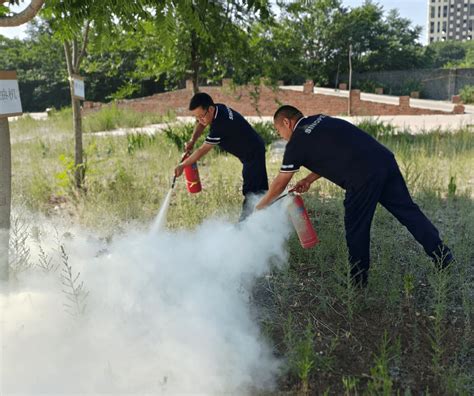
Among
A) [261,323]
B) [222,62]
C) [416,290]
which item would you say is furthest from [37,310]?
[222,62]

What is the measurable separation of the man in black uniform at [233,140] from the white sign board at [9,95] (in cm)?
157

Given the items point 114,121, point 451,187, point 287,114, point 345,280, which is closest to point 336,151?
point 287,114

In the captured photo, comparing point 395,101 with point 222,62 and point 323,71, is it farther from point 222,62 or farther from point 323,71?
point 222,62

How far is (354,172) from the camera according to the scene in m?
3.10

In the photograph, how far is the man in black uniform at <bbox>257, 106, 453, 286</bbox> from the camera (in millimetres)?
3092

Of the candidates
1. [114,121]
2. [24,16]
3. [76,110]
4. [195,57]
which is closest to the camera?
[24,16]

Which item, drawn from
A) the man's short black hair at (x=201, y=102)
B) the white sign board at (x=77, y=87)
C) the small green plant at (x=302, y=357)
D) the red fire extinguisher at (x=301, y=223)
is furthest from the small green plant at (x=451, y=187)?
the white sign board at (x=77, y=87)

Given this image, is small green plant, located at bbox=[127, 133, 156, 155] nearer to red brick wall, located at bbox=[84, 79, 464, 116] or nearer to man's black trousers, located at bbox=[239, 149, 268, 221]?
man's black trousers, located at bbox=[239, 149, 268, 221]

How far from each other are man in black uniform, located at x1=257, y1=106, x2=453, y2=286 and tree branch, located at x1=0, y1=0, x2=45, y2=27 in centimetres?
158

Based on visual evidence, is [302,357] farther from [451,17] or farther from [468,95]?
[451,17]

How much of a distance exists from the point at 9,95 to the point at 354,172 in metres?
2.25

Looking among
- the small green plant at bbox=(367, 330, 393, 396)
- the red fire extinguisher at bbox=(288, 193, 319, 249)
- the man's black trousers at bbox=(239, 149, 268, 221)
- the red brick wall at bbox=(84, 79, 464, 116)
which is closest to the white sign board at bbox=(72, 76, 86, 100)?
the man's black trousers at bbox=(239, 149, 268, 221)

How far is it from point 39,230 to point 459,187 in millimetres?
4824

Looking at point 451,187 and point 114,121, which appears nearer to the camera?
point 451,187
